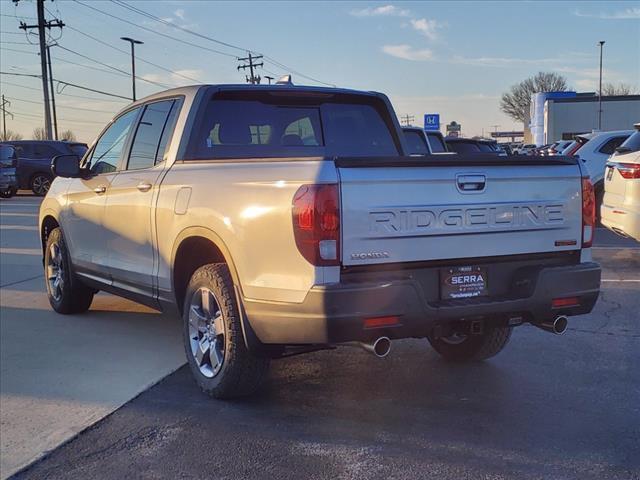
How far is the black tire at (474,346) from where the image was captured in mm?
4836

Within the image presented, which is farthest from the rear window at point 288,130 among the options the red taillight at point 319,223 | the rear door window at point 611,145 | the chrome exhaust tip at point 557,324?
the rear door window at point 611,145

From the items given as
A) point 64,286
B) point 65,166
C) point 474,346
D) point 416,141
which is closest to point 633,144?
point 416,141

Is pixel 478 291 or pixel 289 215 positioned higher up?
pixel 289 215

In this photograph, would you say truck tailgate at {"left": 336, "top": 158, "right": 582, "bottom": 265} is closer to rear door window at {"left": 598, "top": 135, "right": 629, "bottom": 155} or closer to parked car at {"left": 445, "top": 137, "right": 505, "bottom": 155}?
rear door window at {"left": 598, "top": 135, "right": 629, "bottom": 155}

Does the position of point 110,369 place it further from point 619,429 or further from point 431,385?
point 619,429

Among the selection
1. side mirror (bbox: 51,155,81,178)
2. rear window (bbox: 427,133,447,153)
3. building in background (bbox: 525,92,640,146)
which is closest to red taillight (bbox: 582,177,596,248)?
side mirror (bbox: 51,155,81,178)

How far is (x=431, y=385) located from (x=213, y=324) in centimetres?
150

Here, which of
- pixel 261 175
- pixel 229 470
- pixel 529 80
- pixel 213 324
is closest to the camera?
pixel 229 470

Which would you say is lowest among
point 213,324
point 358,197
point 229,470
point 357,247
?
point 229,470

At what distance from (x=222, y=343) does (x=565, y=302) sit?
2.07 metres

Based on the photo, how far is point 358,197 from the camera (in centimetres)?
340

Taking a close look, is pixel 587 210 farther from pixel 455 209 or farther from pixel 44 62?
pixel 44 62

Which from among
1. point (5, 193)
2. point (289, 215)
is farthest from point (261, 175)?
point (5, 193)

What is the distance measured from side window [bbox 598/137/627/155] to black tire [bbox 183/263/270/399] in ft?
35.8
